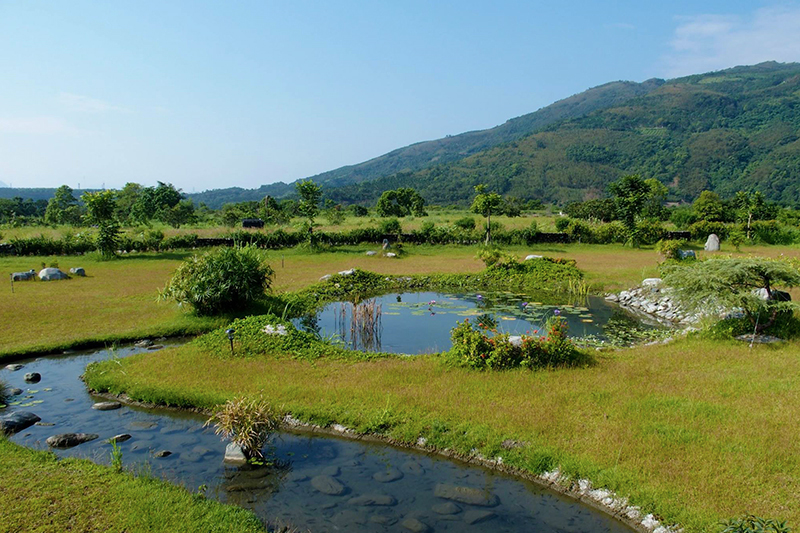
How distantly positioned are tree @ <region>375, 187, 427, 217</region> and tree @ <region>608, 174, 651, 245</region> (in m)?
37.1

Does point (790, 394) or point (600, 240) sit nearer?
point (790, 394)

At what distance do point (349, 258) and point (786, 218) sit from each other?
39507 mm

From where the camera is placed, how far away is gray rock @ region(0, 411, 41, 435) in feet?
27.0

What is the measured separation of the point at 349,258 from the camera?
29062 millimetres

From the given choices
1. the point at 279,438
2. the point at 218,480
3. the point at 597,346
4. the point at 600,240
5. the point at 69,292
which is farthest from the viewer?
the point at 600,240

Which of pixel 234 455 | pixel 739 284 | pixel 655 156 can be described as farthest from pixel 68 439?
pixel 655 156

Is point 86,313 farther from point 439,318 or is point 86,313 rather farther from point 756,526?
point 756,526

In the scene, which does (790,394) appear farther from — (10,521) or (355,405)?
(10,521)

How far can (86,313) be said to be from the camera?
51.4 ft

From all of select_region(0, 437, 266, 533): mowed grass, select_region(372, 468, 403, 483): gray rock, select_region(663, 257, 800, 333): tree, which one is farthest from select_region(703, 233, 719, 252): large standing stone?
select_region(0, 437, 266, 533): mowed grass

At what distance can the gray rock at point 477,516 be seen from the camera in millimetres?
6178

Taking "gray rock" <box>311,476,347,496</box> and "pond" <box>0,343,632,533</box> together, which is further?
"gray rock" <box>311,476,347,496</box>

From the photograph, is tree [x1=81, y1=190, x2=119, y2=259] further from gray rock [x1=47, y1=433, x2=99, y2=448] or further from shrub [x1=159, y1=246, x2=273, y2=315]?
gray rock [x1=47, y1=433, x2=99, y2=448]

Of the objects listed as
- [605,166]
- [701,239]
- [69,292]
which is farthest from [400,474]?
[605,166]
